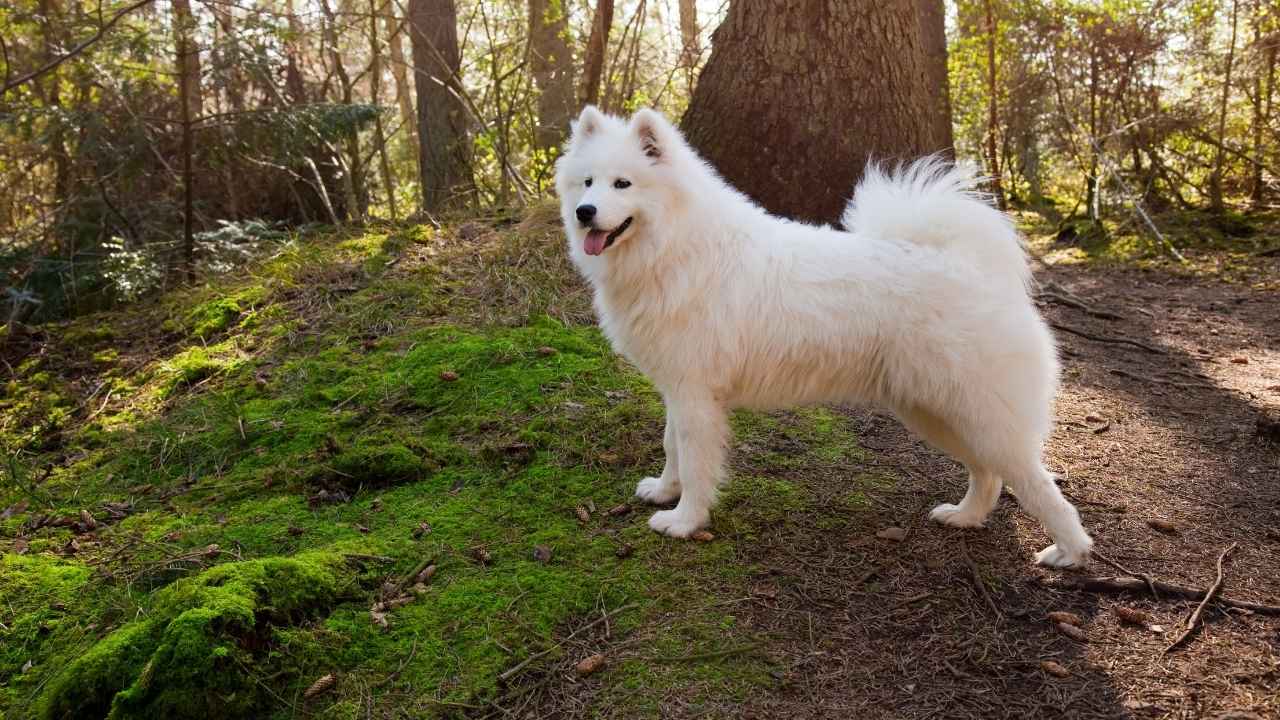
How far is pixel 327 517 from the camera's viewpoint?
3.77 metres

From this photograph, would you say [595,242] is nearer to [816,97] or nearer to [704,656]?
[704,656]

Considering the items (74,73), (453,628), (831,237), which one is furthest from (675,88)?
(453,628)

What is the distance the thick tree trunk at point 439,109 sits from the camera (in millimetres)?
9211

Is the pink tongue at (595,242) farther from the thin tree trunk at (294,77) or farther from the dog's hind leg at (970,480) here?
the thin tree trunk at (294,77)

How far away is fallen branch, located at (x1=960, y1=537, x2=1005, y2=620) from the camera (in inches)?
119

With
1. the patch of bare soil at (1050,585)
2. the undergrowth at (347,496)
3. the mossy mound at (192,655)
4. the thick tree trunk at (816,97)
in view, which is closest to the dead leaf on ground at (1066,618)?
the patch of bare soil at (1050,585)

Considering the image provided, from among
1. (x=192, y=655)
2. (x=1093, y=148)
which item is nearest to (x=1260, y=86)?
(x=1093, y=148)

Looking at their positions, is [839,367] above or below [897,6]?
below

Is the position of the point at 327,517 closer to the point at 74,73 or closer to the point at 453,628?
the point at 453,628

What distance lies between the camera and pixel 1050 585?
3.16 metres

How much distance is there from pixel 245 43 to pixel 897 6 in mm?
5269

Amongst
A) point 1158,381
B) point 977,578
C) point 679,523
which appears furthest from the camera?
point 1158,381

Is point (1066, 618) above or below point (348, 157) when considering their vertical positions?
below

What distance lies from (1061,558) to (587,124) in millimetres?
2804
